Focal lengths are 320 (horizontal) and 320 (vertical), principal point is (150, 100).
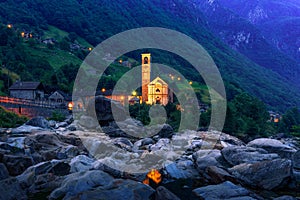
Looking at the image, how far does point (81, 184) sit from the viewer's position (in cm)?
1888

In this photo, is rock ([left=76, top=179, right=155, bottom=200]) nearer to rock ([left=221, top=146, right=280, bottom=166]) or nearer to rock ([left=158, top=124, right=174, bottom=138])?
rock ([left=221, top=146, right=280, bottom=166])

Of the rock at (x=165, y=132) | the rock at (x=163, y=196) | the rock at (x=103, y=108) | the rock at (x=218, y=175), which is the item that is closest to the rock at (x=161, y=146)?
the rock at (x=165, y=132)

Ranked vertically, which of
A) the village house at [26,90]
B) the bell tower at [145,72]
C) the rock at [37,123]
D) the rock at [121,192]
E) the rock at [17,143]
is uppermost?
the bell tower at [145,72]

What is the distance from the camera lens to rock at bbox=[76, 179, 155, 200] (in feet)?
55.6

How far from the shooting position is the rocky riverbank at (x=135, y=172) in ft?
60.4

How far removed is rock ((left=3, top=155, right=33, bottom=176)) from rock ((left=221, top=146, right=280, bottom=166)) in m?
16.6

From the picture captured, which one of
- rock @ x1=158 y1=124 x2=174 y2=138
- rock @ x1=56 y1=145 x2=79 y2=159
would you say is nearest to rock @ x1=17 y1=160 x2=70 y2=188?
rock @ x1=56 y1=145 x2=79 y2=159

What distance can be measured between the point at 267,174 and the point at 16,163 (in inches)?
720

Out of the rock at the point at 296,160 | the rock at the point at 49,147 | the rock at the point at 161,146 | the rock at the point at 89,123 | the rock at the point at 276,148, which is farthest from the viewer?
the rock at the point at 89,123

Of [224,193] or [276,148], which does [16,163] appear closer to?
[224,193]

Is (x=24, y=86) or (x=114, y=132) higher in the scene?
(x=24, y=86)

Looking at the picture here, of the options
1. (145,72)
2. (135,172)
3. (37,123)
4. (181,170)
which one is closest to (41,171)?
(135,172)

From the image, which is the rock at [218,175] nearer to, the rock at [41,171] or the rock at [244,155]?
the rock at [244,155]

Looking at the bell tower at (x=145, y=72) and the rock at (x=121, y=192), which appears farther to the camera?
the bell tower at (x=145, y=72)
